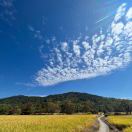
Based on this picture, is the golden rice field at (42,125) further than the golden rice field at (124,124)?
No

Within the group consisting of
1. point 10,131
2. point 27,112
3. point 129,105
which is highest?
point 129,105

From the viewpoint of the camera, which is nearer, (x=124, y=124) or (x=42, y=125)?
(x=42, y=125)

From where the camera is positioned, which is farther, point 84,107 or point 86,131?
point 84,107

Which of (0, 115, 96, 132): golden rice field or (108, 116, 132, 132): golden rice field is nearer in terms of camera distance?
(0, 115, 96, 132): golden rice field

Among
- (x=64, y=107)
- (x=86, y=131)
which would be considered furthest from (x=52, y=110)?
(x=86, y=131)

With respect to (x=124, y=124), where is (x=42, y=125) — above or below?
below

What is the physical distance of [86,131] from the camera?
108 feet

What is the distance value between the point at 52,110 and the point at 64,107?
27.0 feet

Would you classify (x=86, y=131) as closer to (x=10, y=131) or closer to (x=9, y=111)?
(x=10, y=131)

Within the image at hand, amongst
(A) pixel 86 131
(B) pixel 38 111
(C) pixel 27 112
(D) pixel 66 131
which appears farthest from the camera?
(B) pixel 38 111

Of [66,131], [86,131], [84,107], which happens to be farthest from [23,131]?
[84,107]

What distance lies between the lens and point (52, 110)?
15738 centimetres

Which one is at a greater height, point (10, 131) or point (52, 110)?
point (52, 110)

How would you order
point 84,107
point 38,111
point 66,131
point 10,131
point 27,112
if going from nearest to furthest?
point 10,131, point 66,131, point 27,112, point 38,111, point 84,107
